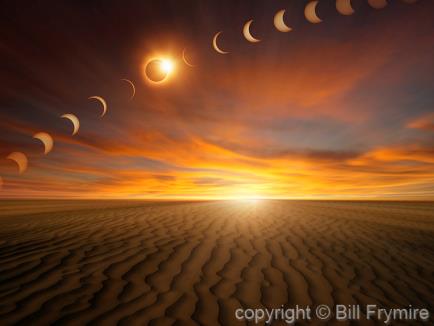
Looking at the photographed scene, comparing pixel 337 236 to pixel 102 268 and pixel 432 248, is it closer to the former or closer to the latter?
pixel 432 248

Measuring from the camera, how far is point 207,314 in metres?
2.89

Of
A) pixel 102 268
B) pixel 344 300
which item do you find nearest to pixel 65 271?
pixel 102 268

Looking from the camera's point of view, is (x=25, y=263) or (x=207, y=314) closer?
(x=207, y=314)

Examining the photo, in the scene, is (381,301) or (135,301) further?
(381,301)

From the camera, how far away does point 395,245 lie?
20.5 ft

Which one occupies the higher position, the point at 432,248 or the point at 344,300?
the point at 432,248

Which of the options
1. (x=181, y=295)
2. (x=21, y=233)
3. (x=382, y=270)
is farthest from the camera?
(x=21, y=233)

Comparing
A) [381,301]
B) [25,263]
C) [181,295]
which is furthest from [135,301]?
[381,301]

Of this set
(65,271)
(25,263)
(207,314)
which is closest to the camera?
(207,314)

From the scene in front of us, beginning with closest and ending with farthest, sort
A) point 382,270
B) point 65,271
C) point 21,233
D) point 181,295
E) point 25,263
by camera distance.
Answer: point 181,295
point 65,271
point 25,263
point 382,270
point 21,233

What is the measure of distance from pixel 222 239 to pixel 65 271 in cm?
325

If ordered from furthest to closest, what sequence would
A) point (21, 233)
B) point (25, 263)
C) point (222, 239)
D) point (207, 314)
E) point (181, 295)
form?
point (21, 233) < point (222, 239) < point (25, 263) < point (181, 295) < point (207, 314)

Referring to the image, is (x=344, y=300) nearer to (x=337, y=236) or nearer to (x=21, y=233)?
(x=337, y=236)

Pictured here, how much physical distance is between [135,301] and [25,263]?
2377mm
